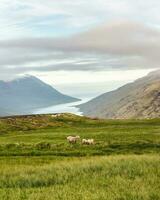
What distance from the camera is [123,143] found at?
6356 centimetres

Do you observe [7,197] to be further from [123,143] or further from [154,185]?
[123,143]

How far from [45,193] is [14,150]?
3909 centimetres

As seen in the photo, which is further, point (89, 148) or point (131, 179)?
point (89, 148)

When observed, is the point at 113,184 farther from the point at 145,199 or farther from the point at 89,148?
the point at 89,148

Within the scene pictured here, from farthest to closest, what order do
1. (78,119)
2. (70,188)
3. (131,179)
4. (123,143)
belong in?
1. (78,119)
2. (123,143)
3. (131,179)
4. (70,188)

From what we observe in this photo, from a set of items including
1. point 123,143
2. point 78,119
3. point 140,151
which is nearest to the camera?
point 140,151

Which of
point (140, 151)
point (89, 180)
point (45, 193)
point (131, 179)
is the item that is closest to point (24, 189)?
point (45, 193)

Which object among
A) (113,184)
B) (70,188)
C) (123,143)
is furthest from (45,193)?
(123,143)

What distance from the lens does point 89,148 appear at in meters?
59.6

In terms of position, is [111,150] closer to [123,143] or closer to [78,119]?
[123,143]

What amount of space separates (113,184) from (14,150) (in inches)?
1501

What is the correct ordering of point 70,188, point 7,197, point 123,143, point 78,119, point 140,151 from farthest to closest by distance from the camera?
point 78,119, point 123,143, point 140,151, point 70,188, point 7,197

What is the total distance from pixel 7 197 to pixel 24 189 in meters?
2.12

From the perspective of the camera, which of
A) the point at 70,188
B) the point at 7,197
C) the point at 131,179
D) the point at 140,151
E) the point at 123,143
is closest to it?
the point at 7,197
